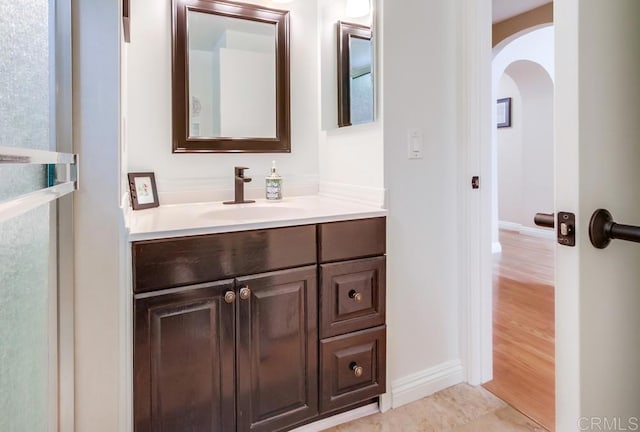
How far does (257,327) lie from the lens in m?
1.45

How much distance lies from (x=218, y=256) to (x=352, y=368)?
2.44 feet

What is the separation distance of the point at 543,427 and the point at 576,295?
4.02 feet

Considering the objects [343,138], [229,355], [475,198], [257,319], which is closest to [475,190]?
[475,198]

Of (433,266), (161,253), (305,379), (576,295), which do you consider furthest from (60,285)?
(433,266)

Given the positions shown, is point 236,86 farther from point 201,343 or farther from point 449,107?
point 201,343

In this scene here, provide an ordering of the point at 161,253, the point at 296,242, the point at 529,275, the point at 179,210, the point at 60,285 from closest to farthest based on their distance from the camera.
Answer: the point at 60,285 < the point at 161,253 < the point at 296,242 < the point at 179,210 < the point at 529,275

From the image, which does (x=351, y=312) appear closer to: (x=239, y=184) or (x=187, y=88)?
(x=239, y=184)

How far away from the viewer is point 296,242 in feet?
4.97

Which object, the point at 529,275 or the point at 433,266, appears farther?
the point at 529,275

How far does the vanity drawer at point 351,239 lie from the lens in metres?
1.58

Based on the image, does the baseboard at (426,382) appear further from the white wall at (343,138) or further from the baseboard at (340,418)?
the white wall at (343,138)

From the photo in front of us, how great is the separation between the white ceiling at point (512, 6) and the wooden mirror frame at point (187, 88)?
271 centimetres

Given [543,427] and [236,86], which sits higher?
[236,86]

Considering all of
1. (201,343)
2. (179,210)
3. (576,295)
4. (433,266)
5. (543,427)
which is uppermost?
(179,210)
